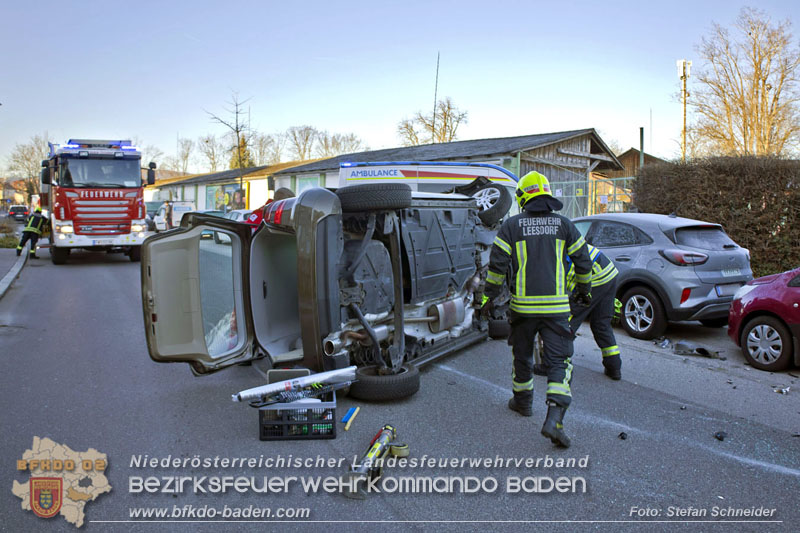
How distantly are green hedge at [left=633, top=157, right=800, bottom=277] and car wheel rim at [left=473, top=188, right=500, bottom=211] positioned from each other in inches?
219

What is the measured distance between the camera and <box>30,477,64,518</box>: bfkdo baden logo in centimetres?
312

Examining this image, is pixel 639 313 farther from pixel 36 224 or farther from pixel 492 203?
pixel 36 224

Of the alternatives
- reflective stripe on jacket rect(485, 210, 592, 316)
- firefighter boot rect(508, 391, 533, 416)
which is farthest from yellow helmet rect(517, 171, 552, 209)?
firefighter boot rect(508, 391, 533, 416)

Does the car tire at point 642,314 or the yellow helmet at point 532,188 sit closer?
the yellow helmet at point 532,188

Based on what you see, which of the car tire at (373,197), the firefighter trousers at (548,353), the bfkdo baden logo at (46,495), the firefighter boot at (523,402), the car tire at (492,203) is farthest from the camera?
the car tire at (492,203)

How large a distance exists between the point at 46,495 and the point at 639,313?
647cm

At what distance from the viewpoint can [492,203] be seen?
24.4 ft

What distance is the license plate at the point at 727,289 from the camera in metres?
6.93

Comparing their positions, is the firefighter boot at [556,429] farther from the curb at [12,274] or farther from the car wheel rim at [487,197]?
the curb at [12,274]

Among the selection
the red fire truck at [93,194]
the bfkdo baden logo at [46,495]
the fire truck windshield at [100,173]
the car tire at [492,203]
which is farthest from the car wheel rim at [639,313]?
the fire truck windshield at [100,173]

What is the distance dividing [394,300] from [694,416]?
2.62m

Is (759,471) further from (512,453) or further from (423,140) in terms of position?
(423,140)

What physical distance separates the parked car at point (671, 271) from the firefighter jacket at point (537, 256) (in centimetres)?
316

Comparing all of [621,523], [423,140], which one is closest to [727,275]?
[621,523]
